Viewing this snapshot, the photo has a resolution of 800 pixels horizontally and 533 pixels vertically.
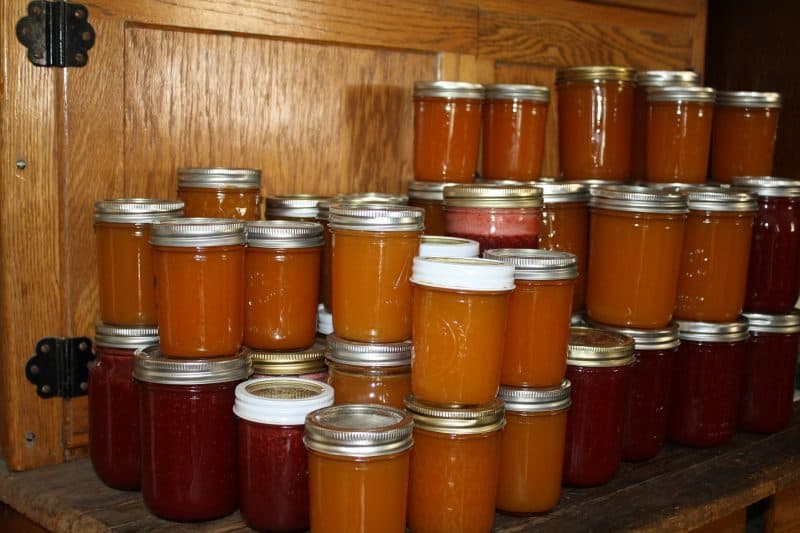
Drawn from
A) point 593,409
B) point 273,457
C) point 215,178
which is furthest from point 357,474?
point 215,178

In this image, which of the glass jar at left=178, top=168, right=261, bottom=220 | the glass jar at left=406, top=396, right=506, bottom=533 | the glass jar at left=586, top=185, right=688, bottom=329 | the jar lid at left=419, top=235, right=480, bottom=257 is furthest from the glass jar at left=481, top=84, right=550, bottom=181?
the glass jar at left=406, top=396, right=506, bottom=533

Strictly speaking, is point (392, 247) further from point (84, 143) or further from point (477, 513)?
point (84, 143)

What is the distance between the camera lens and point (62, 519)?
1388mm

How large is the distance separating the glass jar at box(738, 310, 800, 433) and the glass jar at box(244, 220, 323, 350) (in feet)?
3.06

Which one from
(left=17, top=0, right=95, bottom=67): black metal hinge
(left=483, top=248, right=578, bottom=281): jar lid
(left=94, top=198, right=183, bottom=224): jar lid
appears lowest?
(left=483, top=248, right=578, bottom=281): jar lid

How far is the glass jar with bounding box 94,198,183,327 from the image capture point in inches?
57.1

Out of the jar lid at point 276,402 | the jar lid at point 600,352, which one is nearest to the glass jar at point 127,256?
the jar lid at point 276,402

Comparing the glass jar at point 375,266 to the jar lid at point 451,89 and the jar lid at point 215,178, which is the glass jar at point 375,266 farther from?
the jar lid at point 451,89

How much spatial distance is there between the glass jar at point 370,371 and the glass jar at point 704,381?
2.04 feet

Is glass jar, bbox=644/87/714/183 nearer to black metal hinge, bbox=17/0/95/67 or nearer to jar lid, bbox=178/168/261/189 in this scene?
jar lid, bbox=178/168/261/189

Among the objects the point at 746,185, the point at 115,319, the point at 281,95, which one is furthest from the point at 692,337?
the point at 115,319

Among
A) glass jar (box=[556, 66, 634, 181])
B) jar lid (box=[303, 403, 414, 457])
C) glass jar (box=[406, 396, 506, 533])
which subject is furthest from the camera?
glass jar (box=[556, 66, 634, 181])

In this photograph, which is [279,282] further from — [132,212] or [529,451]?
[529,451]

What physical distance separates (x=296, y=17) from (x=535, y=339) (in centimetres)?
80
